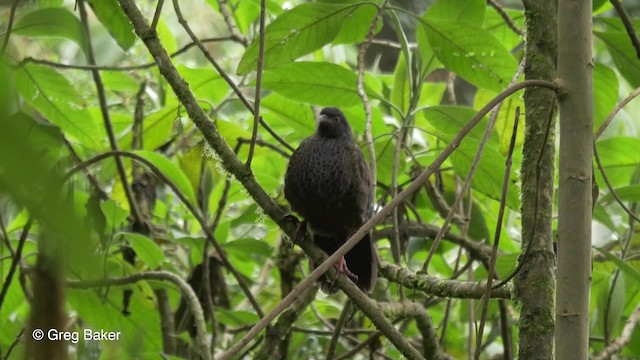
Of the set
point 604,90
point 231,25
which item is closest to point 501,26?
point 604,90

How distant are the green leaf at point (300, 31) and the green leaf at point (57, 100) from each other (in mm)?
681

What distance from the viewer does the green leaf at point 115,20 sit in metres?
2.69

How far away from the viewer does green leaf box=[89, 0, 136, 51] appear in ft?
8.81

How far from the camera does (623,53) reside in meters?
2.93

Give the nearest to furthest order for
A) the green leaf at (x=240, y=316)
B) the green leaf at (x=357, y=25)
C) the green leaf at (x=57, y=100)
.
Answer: the green leaf at (x=57, y=100) → the green leaf at (x=357, y=25) → the green leaf at (x=240, y=316)

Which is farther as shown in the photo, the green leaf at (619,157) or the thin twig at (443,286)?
the green leaf at (619,157)

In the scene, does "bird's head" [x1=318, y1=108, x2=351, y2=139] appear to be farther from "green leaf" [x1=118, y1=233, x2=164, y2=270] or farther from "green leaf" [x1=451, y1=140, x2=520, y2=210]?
"green leaf" [x1=118, y1=233, x2=164, y2=270]

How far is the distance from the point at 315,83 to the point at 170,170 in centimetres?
68

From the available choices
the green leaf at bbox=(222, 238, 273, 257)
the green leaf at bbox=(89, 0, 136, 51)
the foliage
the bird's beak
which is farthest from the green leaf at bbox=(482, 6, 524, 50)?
the green leaf at bbox=(89, 0, 136, 51)

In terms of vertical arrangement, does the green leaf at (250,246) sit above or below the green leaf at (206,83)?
below

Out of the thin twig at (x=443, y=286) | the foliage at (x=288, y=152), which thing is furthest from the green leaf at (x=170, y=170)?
the thin twig at (x=443, y=286)

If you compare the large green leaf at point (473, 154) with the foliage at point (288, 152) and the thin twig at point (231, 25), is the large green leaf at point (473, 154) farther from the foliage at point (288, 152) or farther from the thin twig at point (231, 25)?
the thin twig at point (231, 25)

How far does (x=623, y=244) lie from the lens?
328 cm

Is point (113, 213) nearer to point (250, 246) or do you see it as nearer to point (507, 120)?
point (250, 246)
